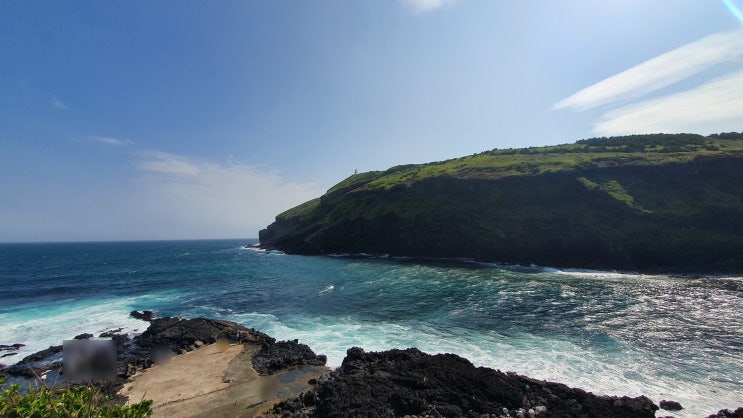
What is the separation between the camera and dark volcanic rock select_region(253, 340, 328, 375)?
75.4 ft

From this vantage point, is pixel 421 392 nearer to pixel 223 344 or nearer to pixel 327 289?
pixel 223 344

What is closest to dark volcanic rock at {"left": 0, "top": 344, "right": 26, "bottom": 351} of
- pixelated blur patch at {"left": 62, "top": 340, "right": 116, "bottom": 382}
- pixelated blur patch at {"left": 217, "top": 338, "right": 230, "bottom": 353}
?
pixelated blur patch at {"left": 217, "top": 338, "right": 230, "bottom": 353}

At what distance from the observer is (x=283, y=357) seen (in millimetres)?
23844

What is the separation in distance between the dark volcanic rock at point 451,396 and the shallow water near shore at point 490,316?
2426 mm

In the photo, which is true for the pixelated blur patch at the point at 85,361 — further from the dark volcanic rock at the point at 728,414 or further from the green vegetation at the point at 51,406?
the dark volcanic rock at the point at 728,414

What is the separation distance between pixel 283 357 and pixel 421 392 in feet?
35.9

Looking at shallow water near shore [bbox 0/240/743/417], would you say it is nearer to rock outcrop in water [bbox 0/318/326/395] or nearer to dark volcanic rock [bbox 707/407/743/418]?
dark volcanic rock [bbox 707/407/743/418]

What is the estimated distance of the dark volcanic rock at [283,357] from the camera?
75.4 feet

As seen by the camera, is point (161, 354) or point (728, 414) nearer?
point (728, 414)

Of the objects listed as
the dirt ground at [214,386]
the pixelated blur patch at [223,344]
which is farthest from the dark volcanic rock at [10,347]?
the pixelated blur patch at [223,344]

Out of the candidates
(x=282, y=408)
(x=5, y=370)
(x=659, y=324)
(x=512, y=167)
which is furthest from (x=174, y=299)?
(x=512, y=167)

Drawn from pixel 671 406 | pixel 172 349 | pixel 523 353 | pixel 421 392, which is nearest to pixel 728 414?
pixel 671 406

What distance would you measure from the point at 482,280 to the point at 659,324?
2441cm

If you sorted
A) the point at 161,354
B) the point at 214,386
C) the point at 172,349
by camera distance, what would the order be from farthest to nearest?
the point at 172,349 < the point at 161,354 < the point at 214,386
